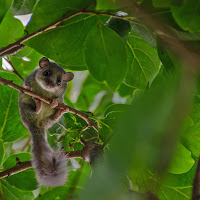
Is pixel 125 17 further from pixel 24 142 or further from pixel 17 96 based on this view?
pixel 24 142

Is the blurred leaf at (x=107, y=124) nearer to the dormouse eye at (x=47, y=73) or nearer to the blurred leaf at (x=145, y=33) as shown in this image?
the blurred leaf at (x=145, y=33)

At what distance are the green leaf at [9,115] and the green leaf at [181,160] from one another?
3.32ft

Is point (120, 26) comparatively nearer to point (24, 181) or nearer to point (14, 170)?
point (14, 170)

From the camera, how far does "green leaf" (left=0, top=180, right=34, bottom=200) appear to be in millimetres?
1775

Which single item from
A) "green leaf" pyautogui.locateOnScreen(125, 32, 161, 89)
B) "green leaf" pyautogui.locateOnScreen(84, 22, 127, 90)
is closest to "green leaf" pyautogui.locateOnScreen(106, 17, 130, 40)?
"green leaf" pyautogui.locateOnScreen(84, 22, 127, 90)

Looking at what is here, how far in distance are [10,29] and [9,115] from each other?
21.7 inches

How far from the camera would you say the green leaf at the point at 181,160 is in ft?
4.21

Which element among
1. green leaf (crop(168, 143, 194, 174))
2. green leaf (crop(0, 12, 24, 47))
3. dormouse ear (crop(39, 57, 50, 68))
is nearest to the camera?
green leaf (crop(168, 143, 194, 174))

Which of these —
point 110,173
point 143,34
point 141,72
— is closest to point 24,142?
point 141,72

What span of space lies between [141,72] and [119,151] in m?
1.16

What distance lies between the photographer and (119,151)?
1.14ft

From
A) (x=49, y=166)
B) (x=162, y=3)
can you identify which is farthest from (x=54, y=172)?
(x=162, y=3)

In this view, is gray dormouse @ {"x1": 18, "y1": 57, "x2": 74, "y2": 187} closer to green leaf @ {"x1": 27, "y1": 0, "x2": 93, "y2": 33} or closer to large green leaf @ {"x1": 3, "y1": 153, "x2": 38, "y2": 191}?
large green leaf @ {"x1": 3, "y1": 153, "x2": 38, "y2": 191}

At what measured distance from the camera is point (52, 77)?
7.84ft
